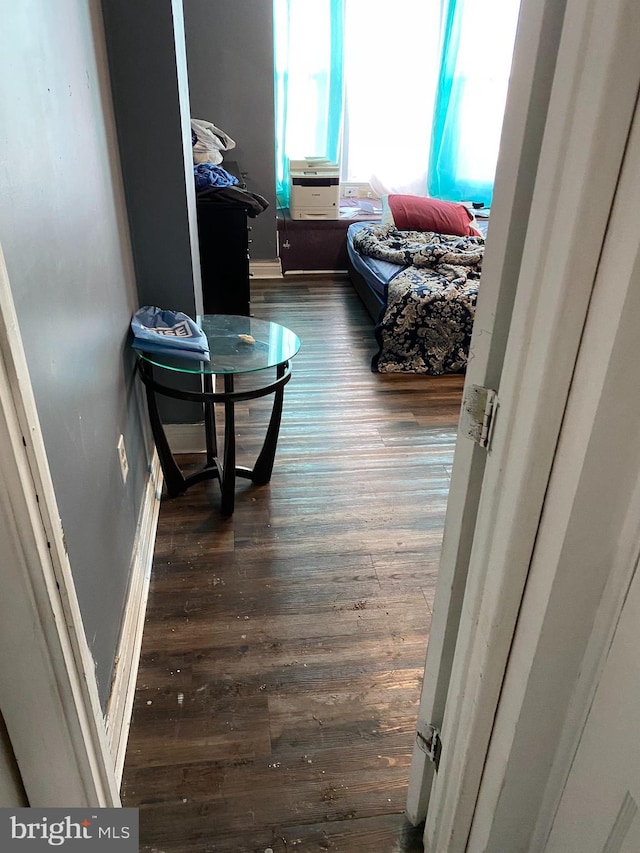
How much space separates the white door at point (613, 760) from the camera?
77 centimetres

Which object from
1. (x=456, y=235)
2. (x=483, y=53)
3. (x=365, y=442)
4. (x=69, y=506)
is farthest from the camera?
(x=483, y=53)

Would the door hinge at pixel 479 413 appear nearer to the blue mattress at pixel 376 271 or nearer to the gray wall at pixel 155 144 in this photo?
the gray wall at pixel 155 144

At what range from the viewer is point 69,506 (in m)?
1.21

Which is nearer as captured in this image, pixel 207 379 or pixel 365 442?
pixel 207 379

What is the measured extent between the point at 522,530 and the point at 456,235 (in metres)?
4.09

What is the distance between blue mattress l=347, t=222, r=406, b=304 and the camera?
3.86 meters

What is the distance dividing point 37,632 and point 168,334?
135 centimetres

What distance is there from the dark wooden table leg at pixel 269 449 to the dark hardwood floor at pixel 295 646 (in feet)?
0.16

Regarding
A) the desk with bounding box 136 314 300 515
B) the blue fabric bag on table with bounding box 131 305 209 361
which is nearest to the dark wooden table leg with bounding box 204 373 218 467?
the desk with bounding box 136 314 300 515

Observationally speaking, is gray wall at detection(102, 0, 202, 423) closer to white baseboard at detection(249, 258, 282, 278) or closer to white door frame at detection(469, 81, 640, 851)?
white door frame at detection(469, 81, 640, 851)

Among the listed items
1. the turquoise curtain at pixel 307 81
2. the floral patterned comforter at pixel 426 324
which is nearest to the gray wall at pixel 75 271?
the floral patterned comforter at pixel 426 324

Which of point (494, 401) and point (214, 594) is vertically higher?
point (494, 401)

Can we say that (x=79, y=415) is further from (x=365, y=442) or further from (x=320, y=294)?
(x=320, y=294)

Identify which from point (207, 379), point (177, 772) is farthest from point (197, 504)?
point (177, 772)
